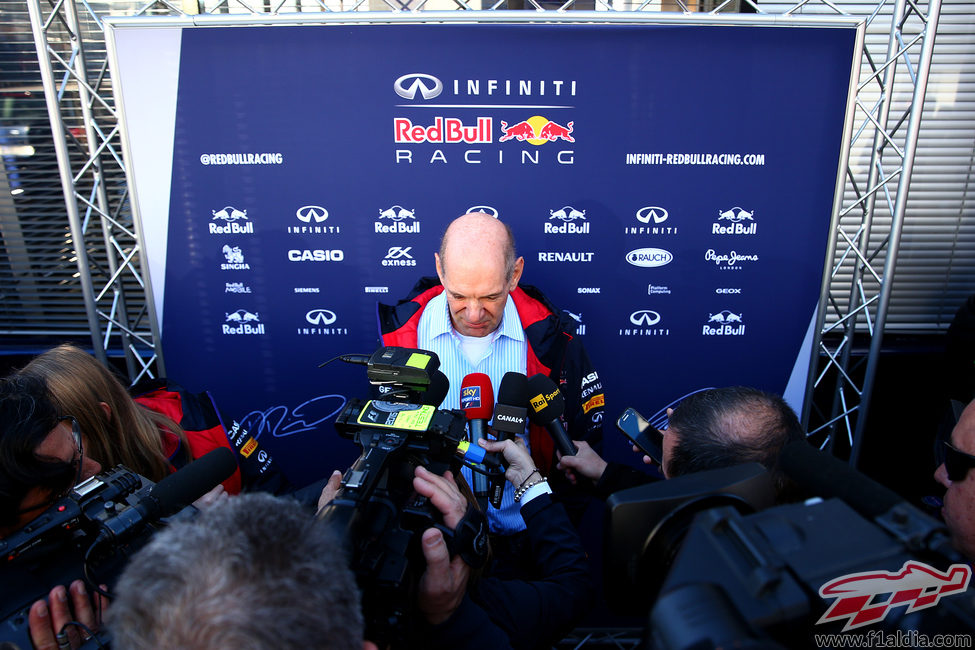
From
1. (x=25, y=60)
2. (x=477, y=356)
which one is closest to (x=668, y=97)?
(x=477, y=356)

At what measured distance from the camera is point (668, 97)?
262cm

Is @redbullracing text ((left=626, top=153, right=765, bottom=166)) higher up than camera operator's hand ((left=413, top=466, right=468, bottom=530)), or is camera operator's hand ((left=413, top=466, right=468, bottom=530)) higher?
@redbullracing text ((left=626, top=153, right=765, bottom=166))

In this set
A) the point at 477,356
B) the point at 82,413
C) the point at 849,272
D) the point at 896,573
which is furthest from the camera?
the point at 849,272

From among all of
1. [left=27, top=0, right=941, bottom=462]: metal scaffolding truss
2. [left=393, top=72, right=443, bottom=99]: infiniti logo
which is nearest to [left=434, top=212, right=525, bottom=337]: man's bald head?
[left=393, top=72, right=443, bottom=99]: infiniti logo

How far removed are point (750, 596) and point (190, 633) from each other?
65 centimetres

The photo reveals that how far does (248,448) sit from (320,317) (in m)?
0.97

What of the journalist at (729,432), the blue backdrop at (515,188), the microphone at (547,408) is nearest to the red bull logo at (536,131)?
the blue backdrop at (515,188)

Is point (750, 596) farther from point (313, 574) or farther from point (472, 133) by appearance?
point (472, 133)

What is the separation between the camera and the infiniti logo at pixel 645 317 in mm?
2918

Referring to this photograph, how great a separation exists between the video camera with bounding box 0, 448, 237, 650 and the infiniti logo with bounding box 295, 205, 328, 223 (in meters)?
1.83

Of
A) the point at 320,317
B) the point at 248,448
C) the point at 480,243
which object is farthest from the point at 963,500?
the point at 320,317

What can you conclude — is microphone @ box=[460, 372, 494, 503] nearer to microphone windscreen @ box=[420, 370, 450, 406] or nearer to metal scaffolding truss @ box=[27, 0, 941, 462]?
microphone windscreen @ box=[420, 370, 450, 406]

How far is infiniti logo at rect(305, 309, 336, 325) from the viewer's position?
292cm

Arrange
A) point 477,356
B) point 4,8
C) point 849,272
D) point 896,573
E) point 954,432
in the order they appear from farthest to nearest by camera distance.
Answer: point 849,272 < point 4,8 < point 477,356 < point 954,432 < point 896,573
